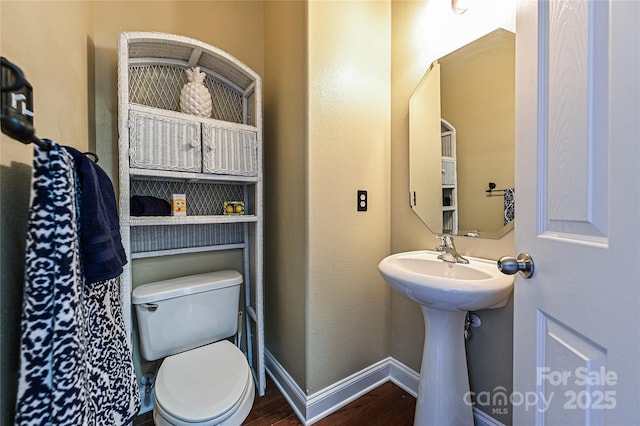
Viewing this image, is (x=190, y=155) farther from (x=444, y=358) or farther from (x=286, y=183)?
(x=444, y=358)

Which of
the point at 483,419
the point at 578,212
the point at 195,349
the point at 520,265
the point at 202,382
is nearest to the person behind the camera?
the point at 578,212

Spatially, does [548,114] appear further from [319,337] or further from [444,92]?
[319,337]

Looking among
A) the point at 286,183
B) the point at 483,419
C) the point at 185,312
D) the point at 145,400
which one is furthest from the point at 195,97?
the point at 483,419

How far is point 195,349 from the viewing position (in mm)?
1282

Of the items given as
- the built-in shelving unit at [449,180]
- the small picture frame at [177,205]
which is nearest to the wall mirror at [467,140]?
the built-in shelving unit at [449,180]

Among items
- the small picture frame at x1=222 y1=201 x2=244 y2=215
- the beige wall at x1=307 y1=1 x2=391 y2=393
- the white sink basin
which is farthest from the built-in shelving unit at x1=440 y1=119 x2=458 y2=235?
the small picture frame at x1=222 y1=201 x2=244 y2=215

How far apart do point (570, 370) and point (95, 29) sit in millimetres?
2187

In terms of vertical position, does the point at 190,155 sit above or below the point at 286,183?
above

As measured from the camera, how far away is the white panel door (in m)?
0.40

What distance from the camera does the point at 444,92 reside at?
133 cm

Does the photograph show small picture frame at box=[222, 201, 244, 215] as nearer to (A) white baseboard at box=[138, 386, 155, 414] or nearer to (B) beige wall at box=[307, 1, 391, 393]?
(B) beige wall at box=[307, 1, 391, 393]

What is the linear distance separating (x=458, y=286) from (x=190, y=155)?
1.32 m

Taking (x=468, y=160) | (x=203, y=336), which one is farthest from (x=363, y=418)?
(x=468, y=160)

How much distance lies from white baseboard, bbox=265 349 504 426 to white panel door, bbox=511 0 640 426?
0.90 m
